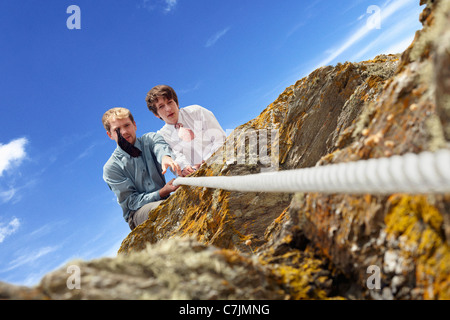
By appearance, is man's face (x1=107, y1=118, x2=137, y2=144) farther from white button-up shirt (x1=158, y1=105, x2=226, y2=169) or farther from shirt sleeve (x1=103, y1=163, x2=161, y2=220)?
white button-up shirt (x1=158, y1=105, x2=226, y2=169)

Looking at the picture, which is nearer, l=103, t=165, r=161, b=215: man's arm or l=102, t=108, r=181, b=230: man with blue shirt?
l=103, t=165, r=161, b=215: man's arm

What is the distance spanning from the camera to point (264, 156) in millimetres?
6375

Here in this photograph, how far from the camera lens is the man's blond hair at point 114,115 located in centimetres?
917

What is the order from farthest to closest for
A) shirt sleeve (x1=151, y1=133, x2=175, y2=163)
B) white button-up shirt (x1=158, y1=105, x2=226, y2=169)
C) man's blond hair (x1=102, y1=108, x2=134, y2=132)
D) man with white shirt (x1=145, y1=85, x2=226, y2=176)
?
man with white shirt (x1=145, y1=85, x2=226, y2=176)
white button-up shirt (x1=158, y1=105, x2=226, y2=169)
man's blond hair (x1=102, y1=108, x2=134, y2=132)
shirt sleeve (x1=151, y1=133, x2=175, y2=163)

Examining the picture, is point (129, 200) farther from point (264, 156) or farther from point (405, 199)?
point (405, 199)

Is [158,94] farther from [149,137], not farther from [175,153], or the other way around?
[175,153]

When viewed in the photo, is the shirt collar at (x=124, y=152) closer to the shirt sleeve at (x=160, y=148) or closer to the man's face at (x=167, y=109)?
the shirt sleeve at (x=160, y=148)

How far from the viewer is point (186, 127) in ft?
32.7

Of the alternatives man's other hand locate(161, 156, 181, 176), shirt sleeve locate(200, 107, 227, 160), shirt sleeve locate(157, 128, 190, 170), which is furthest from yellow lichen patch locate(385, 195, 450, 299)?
shirt sleeve locate(200, 107, 227, 160)

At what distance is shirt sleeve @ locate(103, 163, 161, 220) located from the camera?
8770mm

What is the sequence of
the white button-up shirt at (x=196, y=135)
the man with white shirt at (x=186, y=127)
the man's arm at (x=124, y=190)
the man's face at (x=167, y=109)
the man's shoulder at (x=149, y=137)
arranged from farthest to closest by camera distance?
1. the man's face at (x=167, y=109)
2. the man's shoulder at (x=149, y=137)
3. the man with white shirt at (x=186, y=127)
4. the white button-up shirt at (x=196, y=135)
5. the man's arm at (x=124, y=190)

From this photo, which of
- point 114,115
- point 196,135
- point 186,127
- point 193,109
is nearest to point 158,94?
point 193,109

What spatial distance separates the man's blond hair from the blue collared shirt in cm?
68

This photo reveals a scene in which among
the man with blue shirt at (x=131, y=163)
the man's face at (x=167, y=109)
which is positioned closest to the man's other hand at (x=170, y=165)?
the man with blue shirt at (x=131, y=163)
